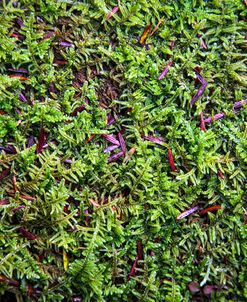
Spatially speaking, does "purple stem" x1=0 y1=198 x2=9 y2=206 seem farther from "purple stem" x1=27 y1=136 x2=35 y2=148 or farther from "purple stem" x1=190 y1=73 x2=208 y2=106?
"purple stem" x1=190 y1=73 x2=208 y2=106

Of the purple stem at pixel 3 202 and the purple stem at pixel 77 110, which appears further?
the purple stem at pixel 77 110

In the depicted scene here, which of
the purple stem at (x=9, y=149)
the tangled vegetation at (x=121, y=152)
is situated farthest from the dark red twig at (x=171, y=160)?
the purple stem at (x=9, y=149)

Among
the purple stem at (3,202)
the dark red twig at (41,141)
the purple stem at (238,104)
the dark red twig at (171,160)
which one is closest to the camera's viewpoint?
the purple stem at (3,202)

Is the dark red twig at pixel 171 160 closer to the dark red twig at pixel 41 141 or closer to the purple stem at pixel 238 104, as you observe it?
the purple stem at pixel 238 104

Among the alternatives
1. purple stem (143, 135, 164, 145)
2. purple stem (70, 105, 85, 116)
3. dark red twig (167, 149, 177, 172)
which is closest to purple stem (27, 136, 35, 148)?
purple stem (70, 105, 85, 116)

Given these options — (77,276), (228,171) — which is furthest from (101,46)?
(77,276)

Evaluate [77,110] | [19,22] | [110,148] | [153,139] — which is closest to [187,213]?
[153,139]

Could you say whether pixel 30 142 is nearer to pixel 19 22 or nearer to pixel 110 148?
pixel 110 148

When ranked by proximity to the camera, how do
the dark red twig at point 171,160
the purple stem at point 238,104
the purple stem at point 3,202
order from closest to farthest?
the purple stem at point 3,202 < the dark red twig at point 171,160 < the purple stem at point 238,104

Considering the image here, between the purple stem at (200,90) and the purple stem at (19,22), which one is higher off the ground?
the purple stem at (200,90)
